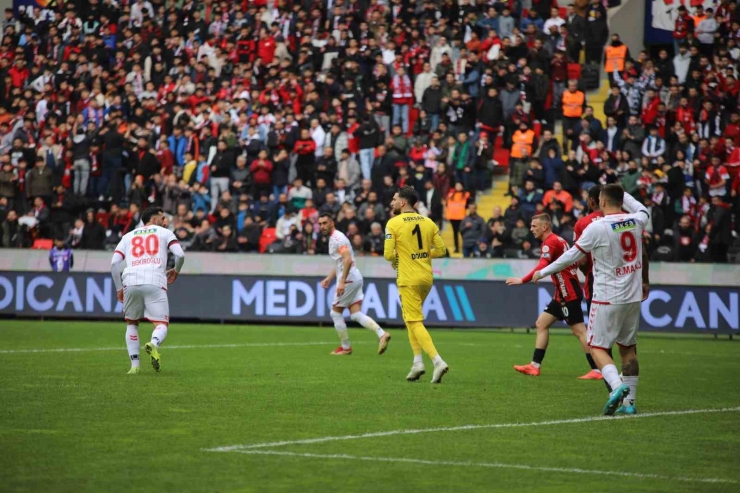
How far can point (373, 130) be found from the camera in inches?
1126

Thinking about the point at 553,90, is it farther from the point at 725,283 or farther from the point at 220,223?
the point at 220,223

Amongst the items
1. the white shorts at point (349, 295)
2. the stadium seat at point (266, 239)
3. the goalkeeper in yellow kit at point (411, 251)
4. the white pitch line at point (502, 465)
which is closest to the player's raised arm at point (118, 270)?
the goalkeeper in yellow kit at point (411, 251)

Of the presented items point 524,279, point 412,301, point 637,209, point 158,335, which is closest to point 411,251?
point 412,301

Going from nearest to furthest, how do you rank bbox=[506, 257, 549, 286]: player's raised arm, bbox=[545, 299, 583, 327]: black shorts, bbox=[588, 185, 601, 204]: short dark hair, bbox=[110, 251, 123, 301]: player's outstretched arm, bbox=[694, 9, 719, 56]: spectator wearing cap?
bbox=[506, 257, 549, 286]: player's raised arm → bbox=[588, 185, 601, 204]: short dark hair → bbox=[110, 251, 123, 301]: player's outstretched arm → bbox=[545, 299, 583, 327]: black shorts → bbox=[694, 9, 719, 56]: spectator wearing cap

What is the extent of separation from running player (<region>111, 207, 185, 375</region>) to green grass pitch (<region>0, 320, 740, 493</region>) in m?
0.57

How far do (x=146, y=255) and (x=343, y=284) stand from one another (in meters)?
4.44

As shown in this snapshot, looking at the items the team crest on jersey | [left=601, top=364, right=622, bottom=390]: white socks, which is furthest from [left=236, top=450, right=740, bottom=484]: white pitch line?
the team crest on jersey

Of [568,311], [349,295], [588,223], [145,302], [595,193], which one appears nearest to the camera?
[595,193]

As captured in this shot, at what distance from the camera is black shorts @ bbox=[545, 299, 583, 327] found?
14789 millimetres

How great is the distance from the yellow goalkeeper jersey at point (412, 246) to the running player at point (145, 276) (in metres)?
2.82

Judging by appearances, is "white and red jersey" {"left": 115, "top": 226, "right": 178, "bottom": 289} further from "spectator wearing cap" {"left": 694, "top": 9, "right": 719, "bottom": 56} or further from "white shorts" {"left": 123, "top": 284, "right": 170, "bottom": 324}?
"spectator wearing cap" {"left": 694, "top": 9, "right": 719, "bottom": 56}

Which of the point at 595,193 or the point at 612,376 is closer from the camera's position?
the point at 612,376

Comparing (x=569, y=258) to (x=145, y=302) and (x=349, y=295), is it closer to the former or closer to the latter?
(x=145, y=302)

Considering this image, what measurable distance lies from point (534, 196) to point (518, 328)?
324 centimetres
